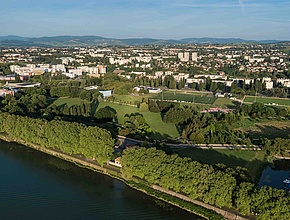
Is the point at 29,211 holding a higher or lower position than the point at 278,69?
lower

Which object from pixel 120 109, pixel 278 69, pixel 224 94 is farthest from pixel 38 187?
pixel 278 69

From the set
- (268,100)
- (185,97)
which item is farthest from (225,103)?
(268,100)

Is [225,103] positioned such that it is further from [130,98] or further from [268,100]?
[130,98]

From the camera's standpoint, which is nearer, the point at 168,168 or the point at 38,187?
the point at 168,168

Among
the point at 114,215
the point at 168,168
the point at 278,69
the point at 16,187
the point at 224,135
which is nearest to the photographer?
the point at 114,215

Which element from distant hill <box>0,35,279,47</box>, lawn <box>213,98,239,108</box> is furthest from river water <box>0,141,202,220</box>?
distant hill <box>0,35,279,47</box>

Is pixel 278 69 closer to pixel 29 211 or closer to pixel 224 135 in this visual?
pixel 224 135

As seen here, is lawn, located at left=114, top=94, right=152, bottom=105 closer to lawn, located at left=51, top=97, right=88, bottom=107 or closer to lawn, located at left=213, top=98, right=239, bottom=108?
lawn, located at left=51, top=97, right=88, bottom=107
